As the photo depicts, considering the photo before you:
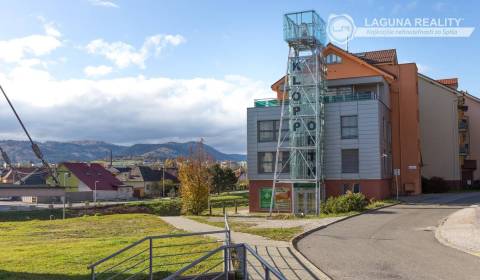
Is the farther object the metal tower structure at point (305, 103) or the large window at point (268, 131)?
the large window at point (268, 131)

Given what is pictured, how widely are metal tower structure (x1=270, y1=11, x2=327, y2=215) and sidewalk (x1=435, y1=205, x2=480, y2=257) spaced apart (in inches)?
670

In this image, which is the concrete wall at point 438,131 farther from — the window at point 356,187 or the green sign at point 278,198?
the green sign at point 278,198

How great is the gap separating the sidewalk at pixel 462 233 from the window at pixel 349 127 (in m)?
17.4

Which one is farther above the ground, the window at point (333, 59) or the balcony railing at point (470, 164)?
the window at point (333, 59)

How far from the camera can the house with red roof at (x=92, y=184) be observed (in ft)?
285

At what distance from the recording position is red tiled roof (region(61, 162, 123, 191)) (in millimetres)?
89812

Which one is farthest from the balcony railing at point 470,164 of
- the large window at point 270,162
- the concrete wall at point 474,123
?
the large window at point 270,162

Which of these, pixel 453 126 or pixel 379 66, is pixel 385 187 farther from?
pixel 453 126

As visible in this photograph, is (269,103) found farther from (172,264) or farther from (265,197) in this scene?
(172,264)

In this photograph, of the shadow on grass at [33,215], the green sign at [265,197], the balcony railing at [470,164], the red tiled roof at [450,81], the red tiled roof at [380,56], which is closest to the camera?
the green sign at [265,197]

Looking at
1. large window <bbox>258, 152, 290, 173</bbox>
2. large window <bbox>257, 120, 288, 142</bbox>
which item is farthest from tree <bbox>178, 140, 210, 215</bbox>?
large window <bbox>257, 120, 288, 142</bbox>

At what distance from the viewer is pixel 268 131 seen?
147 feet

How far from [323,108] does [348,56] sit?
8.42 metres

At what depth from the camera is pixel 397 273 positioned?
12477mm
